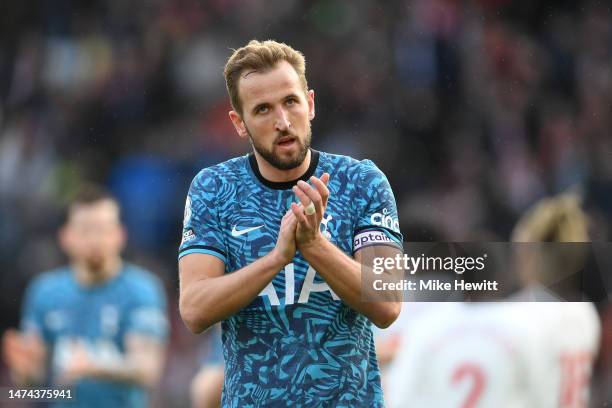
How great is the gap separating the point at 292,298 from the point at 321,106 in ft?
24.4

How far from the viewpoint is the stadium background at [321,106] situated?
954 centimetres

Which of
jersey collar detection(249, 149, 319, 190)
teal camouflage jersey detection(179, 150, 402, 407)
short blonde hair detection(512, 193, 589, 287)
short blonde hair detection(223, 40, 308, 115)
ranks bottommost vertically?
teal camouflage jersey detection(179, 150, 402, 407)

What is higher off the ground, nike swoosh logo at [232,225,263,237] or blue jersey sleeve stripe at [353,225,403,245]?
nike swoosh logo at [232,225,263,237]

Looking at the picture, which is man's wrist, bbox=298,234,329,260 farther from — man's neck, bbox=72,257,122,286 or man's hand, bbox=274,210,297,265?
man's neck, bbox=72,257,122,286

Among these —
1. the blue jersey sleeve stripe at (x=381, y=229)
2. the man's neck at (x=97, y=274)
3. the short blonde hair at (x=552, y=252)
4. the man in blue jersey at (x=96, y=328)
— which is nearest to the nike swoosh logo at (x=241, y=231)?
the blue jersey sleeve stripe at (x=381, y=229)

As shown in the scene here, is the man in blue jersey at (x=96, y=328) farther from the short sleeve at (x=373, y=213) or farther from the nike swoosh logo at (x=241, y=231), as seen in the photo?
the short sleeve at (x=373, y=213)

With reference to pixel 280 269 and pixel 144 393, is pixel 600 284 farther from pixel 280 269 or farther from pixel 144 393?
pixel 280 269

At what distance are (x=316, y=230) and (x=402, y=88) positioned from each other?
311 inches

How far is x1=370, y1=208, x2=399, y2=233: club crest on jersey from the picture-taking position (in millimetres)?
3068

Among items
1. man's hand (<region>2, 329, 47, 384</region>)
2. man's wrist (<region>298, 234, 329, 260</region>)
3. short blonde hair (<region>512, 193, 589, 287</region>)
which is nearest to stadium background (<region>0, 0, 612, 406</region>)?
man's hand (<region>2, 329, 47, 384</region>)

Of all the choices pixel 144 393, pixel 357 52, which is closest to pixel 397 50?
pixel 357 52

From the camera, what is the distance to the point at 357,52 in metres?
10.9

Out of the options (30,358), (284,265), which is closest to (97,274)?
(30,358)

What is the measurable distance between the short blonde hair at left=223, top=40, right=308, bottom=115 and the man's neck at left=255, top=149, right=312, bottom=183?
19 centimetres
